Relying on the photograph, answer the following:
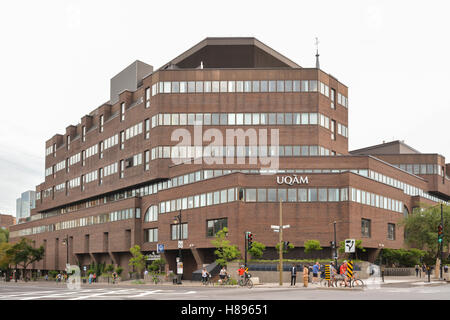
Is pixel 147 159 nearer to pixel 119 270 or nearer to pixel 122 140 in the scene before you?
pixel 122 140

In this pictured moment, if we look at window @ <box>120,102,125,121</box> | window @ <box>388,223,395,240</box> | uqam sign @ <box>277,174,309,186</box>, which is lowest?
window @ <box>388,223,395,240</box>

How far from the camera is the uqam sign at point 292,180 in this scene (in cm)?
6076

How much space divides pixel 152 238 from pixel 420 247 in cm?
3680

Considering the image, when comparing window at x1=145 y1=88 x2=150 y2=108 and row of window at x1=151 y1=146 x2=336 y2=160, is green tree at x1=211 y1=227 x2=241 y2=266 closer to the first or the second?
row of window at x1=151 y1=146 x2=336 y2=160

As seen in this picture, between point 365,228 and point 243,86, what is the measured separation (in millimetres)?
25262

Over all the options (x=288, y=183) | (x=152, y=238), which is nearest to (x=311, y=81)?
(x=288, y=183)

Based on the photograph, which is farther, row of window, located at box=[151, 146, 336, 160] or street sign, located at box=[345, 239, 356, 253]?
row of window, located at box=[151, 146, 336, 160]

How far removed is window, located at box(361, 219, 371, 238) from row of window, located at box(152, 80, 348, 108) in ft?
65.8

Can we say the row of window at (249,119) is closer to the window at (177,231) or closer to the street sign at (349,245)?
Result: the window at (177,231)

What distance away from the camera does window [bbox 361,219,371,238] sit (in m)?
63.3

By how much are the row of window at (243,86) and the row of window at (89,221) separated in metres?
18.9

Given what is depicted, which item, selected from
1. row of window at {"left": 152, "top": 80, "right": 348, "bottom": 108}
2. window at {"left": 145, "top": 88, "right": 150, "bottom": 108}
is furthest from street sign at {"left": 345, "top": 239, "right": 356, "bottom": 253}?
window at {"left": 145, "top": 88, "right": 150, "bottom": 108}

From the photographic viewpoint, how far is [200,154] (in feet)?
246

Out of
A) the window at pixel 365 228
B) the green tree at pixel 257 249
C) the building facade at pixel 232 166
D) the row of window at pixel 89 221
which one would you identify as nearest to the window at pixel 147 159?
the building facade at pixel 232 166
